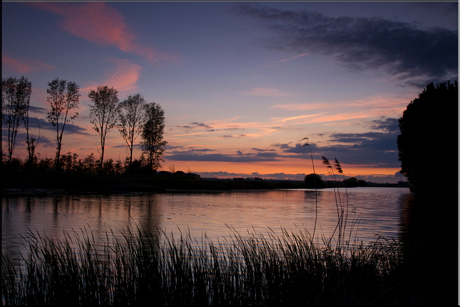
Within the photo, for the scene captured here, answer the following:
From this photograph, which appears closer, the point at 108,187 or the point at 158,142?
the point at 108,187

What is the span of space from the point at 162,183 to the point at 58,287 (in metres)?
43.9

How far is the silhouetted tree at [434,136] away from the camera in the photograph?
32.7m

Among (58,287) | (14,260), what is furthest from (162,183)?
(58,287)

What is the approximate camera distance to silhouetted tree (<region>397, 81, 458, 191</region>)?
32719 millimetres

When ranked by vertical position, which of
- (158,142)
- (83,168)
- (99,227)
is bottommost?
(99,227)

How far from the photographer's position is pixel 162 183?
1895 inches

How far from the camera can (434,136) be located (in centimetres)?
3428

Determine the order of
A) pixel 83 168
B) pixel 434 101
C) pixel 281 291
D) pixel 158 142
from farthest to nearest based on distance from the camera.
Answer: pixel 158 142 → pixel 83 168 → pixel 434 101 → pixel 281 291

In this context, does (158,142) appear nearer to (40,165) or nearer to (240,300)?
(40,165)

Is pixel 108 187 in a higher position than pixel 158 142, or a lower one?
lower

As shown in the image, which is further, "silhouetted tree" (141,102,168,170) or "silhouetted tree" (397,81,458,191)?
"silhouetted tree" (141,102,168,170)

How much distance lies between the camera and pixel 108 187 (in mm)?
Result: 38594

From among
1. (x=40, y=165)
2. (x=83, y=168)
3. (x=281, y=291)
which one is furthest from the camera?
(x=83, y=168)

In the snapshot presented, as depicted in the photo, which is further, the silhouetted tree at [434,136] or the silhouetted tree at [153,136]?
the silhouetted tree at [153,136]
